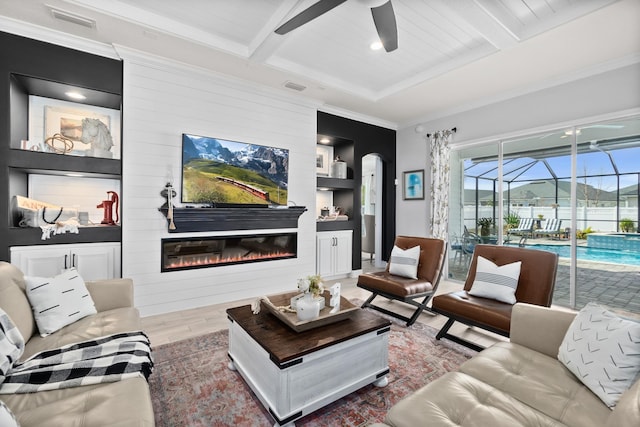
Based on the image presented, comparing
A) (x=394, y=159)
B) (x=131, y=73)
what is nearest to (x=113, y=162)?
(x=131, y=73)

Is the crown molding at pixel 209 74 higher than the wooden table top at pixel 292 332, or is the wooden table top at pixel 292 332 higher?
the crown molding at pixel 209 74

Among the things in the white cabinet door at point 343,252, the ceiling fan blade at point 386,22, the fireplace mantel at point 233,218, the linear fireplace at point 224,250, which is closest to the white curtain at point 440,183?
the white cabinet door at point 343,252

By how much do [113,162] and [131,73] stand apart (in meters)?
1.00

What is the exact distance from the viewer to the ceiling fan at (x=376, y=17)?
211 cm

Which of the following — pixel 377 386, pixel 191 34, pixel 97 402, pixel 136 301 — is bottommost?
pixel 377 386

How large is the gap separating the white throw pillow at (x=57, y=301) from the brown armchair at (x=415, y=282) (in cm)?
263

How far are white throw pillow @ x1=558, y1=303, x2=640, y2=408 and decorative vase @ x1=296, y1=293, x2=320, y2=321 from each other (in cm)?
139

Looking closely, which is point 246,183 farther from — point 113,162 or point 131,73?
point 131,73

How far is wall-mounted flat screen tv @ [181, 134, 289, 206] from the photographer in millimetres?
3547

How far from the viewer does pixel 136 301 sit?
129 inches

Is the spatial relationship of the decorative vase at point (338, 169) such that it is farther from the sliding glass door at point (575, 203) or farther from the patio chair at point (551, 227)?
the patio chair at point (551, 227)

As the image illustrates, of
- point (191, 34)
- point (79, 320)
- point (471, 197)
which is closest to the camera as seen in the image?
point (79, 320)

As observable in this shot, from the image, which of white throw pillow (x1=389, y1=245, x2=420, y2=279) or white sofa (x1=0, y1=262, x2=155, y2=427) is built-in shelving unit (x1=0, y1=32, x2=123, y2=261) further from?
white throw pillow (x1=389, y1=245, x2=420, y2=279)

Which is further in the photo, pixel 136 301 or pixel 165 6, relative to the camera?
pixel 136 301
